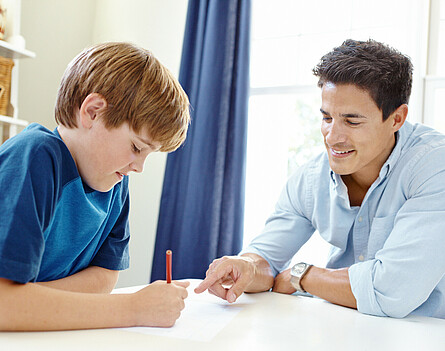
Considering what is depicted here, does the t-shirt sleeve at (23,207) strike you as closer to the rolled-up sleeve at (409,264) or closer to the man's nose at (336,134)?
the rolled-up sleeve at (409,264)

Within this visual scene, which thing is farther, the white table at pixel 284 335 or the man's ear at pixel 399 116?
the man's ear at pixel 399 116

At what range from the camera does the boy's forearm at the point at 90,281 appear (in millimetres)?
1069

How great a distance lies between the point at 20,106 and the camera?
8.63 ft

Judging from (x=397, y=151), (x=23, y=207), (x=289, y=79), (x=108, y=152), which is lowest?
(x=23, y=207)

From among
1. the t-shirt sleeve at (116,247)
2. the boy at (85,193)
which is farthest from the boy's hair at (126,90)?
the t-shirt sleeve at (116,247)

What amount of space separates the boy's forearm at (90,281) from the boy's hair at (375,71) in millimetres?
861

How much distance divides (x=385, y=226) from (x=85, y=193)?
83 cm

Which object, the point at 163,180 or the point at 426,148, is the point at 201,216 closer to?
the point at 163,180

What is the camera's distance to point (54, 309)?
81cm

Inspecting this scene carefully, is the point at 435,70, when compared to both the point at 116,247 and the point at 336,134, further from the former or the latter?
the point at 116,247

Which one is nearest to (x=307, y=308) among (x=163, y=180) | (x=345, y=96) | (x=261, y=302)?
(x=261, y=302)

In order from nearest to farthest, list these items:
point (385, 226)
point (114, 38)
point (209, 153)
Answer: point (385, 226)
point (209, 153)
point (114, 38)

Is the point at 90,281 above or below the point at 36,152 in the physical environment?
below

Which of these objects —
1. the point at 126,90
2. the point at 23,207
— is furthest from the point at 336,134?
the point at 23,207
